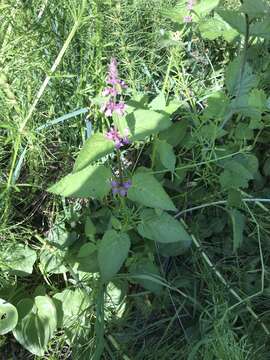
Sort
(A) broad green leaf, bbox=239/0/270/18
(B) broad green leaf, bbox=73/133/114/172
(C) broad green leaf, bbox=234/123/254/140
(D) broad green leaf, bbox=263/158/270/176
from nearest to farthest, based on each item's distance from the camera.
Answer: (A) broad green leaf, bbox=239/0/270/18 < (B) broad green leaf, bbox=73/133/114/172 < (C) broad green leaf, bbox=234/123/254/140 < (D) broad green leaf, bbox=263/158/270/176

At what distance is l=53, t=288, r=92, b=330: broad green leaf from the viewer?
4.56 feet

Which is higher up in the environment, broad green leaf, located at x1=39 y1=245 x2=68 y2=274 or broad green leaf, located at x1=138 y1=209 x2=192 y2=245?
broad green leaf, located at x1=138 y1=209 x2=192 y2=245

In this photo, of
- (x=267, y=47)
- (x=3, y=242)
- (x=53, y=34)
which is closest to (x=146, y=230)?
(x=3, y=242)

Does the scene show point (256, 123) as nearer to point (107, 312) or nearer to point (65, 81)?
point (65, 81)

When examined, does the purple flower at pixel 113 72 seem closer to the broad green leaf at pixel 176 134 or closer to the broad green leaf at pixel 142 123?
the broad green leaf at pixel 142 123

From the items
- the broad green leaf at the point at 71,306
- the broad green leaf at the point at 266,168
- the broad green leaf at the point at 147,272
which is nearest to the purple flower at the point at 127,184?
the broad green leaf at the point at 147,272

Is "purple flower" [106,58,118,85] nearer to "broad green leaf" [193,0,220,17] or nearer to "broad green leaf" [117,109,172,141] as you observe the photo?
"broad green leaf" [117,109,172,141]

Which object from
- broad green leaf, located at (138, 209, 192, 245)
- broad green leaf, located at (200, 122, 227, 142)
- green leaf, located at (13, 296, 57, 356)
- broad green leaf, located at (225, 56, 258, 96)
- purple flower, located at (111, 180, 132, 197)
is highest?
broad green leaf, located at (225, 56, 258, 96)

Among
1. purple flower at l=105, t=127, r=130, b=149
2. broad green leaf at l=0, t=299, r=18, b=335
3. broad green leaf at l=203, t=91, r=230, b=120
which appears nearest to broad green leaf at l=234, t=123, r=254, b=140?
broad green leaf at l=203, t=91, r=230, b=120

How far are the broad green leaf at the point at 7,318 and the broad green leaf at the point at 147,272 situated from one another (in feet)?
1.08

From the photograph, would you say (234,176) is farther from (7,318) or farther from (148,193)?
(7,318)

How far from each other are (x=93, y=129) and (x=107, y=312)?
52 centimetres

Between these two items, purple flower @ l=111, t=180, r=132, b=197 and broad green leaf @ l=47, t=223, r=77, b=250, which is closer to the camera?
purple flower @ l=111, t=180, r=132, b=197

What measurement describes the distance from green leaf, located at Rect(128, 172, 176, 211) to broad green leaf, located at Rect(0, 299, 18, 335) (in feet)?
1.50
